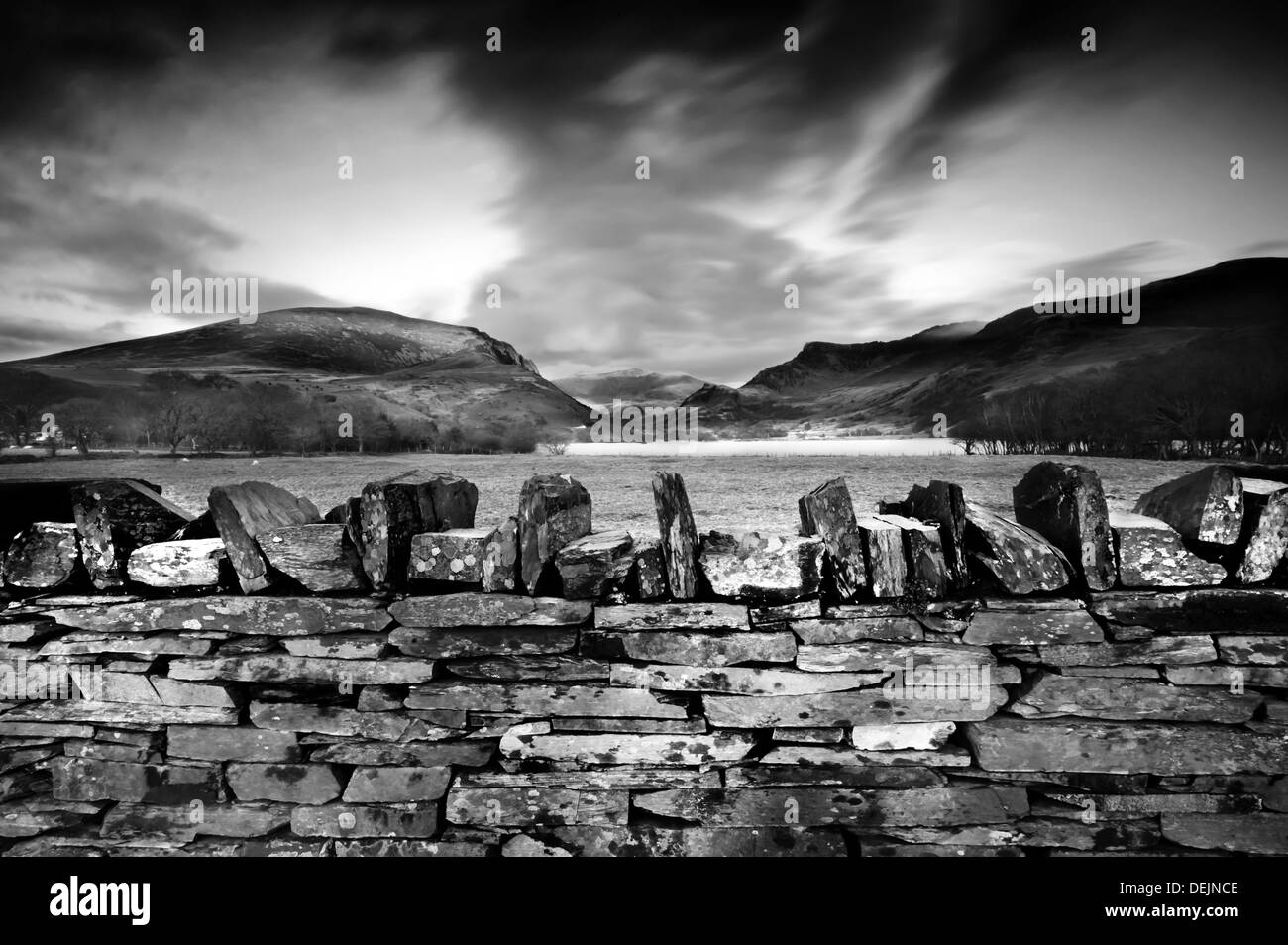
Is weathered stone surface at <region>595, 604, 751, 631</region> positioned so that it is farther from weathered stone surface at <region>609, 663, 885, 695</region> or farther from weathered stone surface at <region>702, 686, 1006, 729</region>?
weathered stone surface at <region>702, 686, 1006, 729</region>

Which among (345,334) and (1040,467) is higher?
Answer: (345,334)

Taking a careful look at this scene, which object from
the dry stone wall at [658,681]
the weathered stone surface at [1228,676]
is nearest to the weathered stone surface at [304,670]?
the dry stone wall at [658,681]

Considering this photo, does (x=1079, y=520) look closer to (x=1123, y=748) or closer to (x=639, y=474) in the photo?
(x=1123, y=748)

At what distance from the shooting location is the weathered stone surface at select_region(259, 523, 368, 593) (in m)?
2.63

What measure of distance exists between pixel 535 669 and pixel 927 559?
6.42 feet

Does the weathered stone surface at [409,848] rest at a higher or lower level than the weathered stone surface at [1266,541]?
lower

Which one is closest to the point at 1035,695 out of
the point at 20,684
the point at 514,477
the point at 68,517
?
the point at 514,477

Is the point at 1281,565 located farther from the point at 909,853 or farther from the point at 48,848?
the point at 48,848

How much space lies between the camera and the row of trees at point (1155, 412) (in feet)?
10.3

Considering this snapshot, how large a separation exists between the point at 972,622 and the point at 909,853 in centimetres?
119

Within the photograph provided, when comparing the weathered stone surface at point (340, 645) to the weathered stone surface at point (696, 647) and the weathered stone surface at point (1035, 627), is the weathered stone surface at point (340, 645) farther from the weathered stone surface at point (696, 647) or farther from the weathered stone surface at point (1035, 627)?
the weathered stone surface at point (1035, 627)

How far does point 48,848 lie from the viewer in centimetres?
279

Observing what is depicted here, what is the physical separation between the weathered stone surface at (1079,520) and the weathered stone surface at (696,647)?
144 centimetres

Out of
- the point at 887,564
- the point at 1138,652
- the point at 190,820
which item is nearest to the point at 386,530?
the point at 190,820
